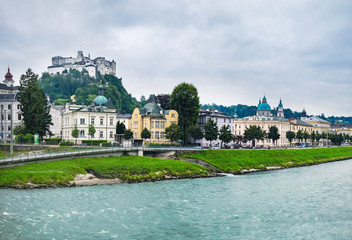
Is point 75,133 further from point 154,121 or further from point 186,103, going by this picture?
point 186,103

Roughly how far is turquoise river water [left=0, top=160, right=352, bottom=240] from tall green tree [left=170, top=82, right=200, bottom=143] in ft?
147

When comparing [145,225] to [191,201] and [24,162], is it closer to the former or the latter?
[191,201]

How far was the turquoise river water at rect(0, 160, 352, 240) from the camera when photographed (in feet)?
84.2

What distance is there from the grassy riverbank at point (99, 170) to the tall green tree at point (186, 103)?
102 feet

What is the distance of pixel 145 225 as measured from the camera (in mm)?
27359

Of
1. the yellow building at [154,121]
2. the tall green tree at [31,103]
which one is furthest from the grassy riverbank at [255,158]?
the tall green tree at [31,103]

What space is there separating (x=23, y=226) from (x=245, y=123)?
5006 inches

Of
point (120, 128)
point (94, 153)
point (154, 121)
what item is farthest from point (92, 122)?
point (94, 153)

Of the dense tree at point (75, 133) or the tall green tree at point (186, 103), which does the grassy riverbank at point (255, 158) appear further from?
the dense tree at point (75, 133)

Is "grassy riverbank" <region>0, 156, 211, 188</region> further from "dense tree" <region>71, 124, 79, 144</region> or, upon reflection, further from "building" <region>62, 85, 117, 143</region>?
"building" <region>62, 85, 117, 143</region>

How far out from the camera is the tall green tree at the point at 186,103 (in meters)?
88.9

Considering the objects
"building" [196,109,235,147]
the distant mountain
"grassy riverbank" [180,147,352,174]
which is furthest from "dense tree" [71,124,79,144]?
the distant mountain

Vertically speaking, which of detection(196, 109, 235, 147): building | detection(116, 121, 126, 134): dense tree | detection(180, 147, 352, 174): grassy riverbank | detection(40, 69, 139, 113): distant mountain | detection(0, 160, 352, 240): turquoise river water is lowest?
detection(0, 160, 352, 240): turquoise river water

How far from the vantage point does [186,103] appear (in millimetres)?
89000
